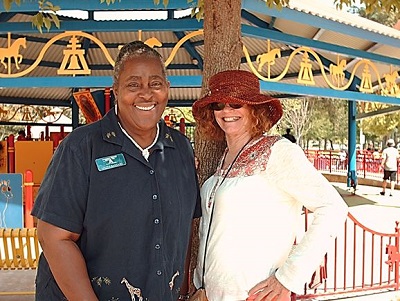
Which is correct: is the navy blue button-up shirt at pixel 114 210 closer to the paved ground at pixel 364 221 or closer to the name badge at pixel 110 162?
the name badge at pixel 110 162

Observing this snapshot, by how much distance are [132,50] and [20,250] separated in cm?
479

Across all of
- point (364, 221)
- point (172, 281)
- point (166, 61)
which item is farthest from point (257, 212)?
point (364, 221)

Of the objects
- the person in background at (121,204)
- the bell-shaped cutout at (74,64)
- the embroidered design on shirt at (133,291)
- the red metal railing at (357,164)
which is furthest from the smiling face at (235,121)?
the red metal railing at (357,164)

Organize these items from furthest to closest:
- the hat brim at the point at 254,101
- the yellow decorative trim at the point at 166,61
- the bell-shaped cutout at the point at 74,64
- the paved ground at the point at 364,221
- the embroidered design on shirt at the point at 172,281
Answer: the bell-shaped cutout at the point at 74,64, the yellow decorative trim at the point at 166,61, the paved ground at the point at 364,221, the hat brim at the point at 254,101, the embroidered design on shirt at the point at 172,281

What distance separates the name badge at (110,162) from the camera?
6.25ft

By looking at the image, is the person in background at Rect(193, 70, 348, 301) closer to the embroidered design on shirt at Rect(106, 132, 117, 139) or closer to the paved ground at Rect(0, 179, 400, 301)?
the embroidered design on shirt at Rect(106, 132, 117, 139)

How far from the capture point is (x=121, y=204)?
6.30ft

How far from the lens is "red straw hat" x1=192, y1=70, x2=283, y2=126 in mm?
2373

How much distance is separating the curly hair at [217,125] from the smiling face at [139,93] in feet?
1.69

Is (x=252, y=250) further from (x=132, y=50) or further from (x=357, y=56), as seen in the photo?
(x=357, y=56)

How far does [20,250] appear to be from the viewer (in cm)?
621

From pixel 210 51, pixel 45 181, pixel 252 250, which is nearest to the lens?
pixel 45 181

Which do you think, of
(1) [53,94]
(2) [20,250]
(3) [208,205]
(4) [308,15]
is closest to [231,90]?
(3) [208,205]

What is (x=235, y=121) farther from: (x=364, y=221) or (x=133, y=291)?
(x=364, y=221)
